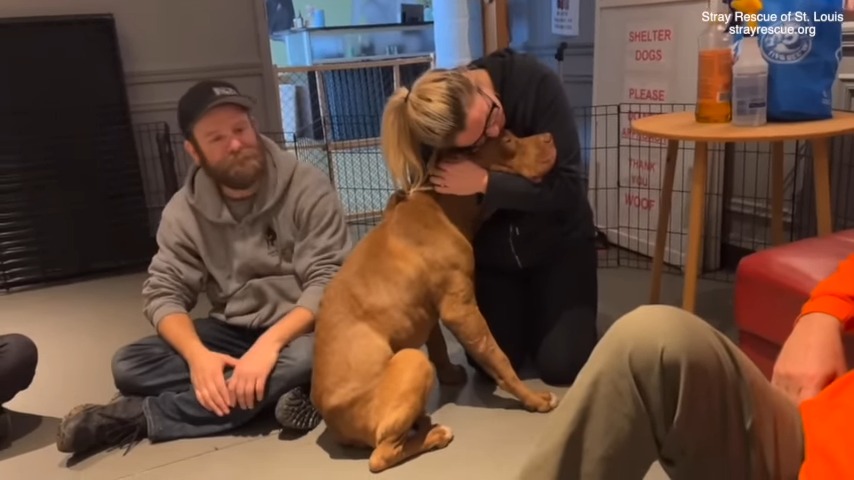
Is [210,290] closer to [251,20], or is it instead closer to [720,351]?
[720,351]

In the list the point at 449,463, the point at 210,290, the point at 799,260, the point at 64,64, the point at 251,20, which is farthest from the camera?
the point at 251,20

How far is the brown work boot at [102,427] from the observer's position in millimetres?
1896

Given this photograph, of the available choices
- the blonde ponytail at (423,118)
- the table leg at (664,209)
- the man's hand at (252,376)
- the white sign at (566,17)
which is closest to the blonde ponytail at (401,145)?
the blonde ponytail at (423,118)

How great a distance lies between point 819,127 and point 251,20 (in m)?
3.00

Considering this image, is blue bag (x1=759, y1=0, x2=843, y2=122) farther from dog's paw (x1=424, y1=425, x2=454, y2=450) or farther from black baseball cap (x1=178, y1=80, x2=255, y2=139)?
black baseball cap (x1=178, y1=80, x2=255, y2=139)

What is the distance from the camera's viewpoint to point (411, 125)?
1762mm

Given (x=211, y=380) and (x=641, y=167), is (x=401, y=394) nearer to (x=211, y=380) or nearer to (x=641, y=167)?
(x=211, y=380)

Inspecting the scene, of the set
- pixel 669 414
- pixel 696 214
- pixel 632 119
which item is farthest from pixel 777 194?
pixel 669 414

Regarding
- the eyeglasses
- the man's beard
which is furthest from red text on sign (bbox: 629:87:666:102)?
the man's beard

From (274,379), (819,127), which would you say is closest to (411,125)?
(274,379)

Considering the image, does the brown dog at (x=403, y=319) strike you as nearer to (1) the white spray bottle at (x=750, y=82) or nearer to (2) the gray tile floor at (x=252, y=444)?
(2) the gray tile floor at (x=252, y=444)

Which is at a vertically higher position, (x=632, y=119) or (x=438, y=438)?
(x=632, y=119)

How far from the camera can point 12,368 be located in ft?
6.54

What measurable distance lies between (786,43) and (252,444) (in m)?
1.70
